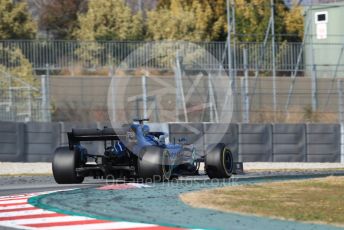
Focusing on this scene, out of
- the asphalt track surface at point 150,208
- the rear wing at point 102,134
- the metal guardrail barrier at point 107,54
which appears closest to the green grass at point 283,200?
the asphalt track surface at point 150,208

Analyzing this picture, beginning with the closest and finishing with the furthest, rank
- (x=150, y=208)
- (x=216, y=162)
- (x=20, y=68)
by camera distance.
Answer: (x=150, y=208)
(x=216, y=162)
(x=20, y=68)

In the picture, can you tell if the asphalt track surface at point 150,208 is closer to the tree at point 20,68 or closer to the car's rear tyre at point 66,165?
the car's rear tyre at point 66,165

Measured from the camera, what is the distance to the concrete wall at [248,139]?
28281mm

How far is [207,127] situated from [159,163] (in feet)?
40.8

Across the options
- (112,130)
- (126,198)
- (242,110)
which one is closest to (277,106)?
(242,110)

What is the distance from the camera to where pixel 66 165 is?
1750 centimetres

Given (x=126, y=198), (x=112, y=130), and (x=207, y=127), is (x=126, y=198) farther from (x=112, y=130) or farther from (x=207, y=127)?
(x=207, y=127)

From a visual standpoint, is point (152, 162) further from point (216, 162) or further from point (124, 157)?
point (216, 162)

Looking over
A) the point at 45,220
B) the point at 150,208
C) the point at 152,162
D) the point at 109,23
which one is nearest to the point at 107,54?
the point at 109,23

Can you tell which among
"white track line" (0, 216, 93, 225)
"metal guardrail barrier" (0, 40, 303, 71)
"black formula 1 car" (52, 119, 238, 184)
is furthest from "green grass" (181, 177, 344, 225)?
"metal guardrail barrier" (0, 40, 303, 71)

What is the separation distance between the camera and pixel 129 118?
3084cm

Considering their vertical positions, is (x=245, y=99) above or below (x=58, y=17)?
below

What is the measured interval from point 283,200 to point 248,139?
15.8 m

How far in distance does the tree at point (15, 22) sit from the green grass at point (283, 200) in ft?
95.7
